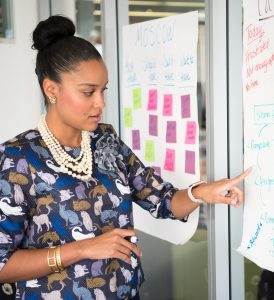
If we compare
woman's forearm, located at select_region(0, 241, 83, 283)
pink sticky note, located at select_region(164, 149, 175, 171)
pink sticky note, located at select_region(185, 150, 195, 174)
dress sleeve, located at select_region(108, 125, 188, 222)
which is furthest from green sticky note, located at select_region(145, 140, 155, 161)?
woman's forearm, located at select_region(0, 241, 83, 283)

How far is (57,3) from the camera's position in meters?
3.57

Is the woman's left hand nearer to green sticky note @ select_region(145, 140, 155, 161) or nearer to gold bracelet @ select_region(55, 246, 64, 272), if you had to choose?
gold bracelet @ select_region(55, 246, 64, 272)

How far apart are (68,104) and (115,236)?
0.41m

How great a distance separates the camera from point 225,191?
65.6 inches

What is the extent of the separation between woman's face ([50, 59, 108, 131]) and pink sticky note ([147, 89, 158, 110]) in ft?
2.02

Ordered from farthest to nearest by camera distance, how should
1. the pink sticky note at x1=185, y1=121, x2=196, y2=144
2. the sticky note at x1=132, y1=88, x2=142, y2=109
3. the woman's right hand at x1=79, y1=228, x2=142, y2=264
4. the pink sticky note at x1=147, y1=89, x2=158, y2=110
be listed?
the sticky note at x1=132, y1=88, x2=142, y2=109 → the pink sticky note at x1=147, y1=89, x2=158, y2=110 → the pink sticky note at x1=185, y1=121, x2=196, y2=144 → the woman's right hand at x1=79, y1=228, x2=142, y2=264

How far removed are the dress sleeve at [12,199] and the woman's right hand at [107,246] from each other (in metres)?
0.19

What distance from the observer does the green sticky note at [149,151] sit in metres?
2.26

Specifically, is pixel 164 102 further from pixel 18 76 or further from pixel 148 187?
pixel 18 76

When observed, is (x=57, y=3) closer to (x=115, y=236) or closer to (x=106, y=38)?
(x=106, y=38)

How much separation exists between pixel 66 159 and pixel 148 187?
1.02 feet

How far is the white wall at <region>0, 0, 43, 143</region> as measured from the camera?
360 cm

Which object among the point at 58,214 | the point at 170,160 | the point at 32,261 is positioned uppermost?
the point at 170,160

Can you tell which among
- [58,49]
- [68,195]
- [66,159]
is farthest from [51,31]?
[68,195]
